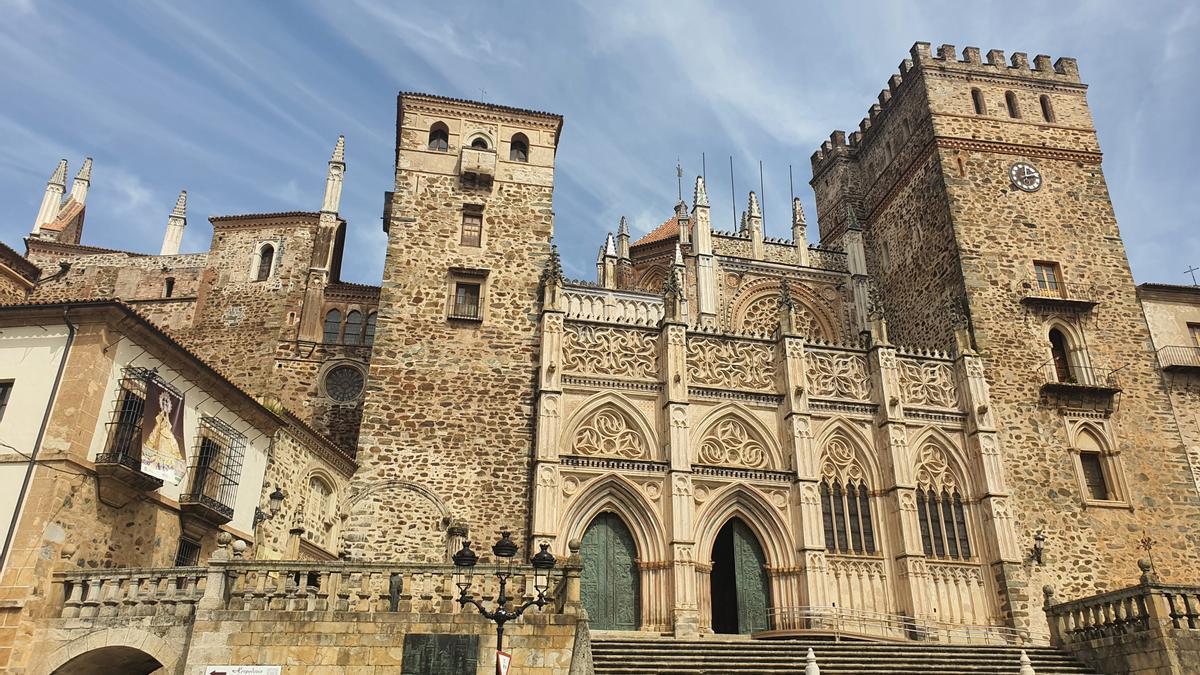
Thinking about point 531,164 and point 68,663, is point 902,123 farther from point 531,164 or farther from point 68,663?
point 68,663

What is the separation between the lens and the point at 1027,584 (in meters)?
23.0

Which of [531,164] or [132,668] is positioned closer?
[132,668]

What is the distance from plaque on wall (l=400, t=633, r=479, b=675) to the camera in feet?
43.6

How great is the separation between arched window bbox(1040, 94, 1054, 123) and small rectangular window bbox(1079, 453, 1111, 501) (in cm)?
1254

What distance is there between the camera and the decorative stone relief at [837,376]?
24875 mm

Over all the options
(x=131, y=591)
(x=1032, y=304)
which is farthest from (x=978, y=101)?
(x=131, y=591)

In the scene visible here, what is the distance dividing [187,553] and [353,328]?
15160mm

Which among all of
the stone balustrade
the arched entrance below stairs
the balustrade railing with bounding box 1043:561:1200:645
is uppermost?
the balustrade railing with bounding box 1043:561:1200:645

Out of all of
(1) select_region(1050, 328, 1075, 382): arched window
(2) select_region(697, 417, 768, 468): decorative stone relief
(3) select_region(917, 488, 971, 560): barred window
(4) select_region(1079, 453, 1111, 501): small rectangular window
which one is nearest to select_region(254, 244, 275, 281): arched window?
(2) select_region(697, 417, 768, 468): decorative stone relief

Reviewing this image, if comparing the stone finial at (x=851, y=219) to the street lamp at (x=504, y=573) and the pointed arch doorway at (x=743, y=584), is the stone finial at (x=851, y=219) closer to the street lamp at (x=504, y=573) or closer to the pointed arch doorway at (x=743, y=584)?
the pointed arch doorway at (x=743, y=584)

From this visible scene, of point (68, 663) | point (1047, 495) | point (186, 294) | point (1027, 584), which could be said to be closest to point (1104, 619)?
point (1027, 584)

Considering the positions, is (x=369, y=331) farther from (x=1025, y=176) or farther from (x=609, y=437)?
(x=1025, y=176)

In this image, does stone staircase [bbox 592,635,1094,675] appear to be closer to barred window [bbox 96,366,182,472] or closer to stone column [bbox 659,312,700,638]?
stone column [bbox 659,312,700,638]

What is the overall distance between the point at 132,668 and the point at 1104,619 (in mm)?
20713
